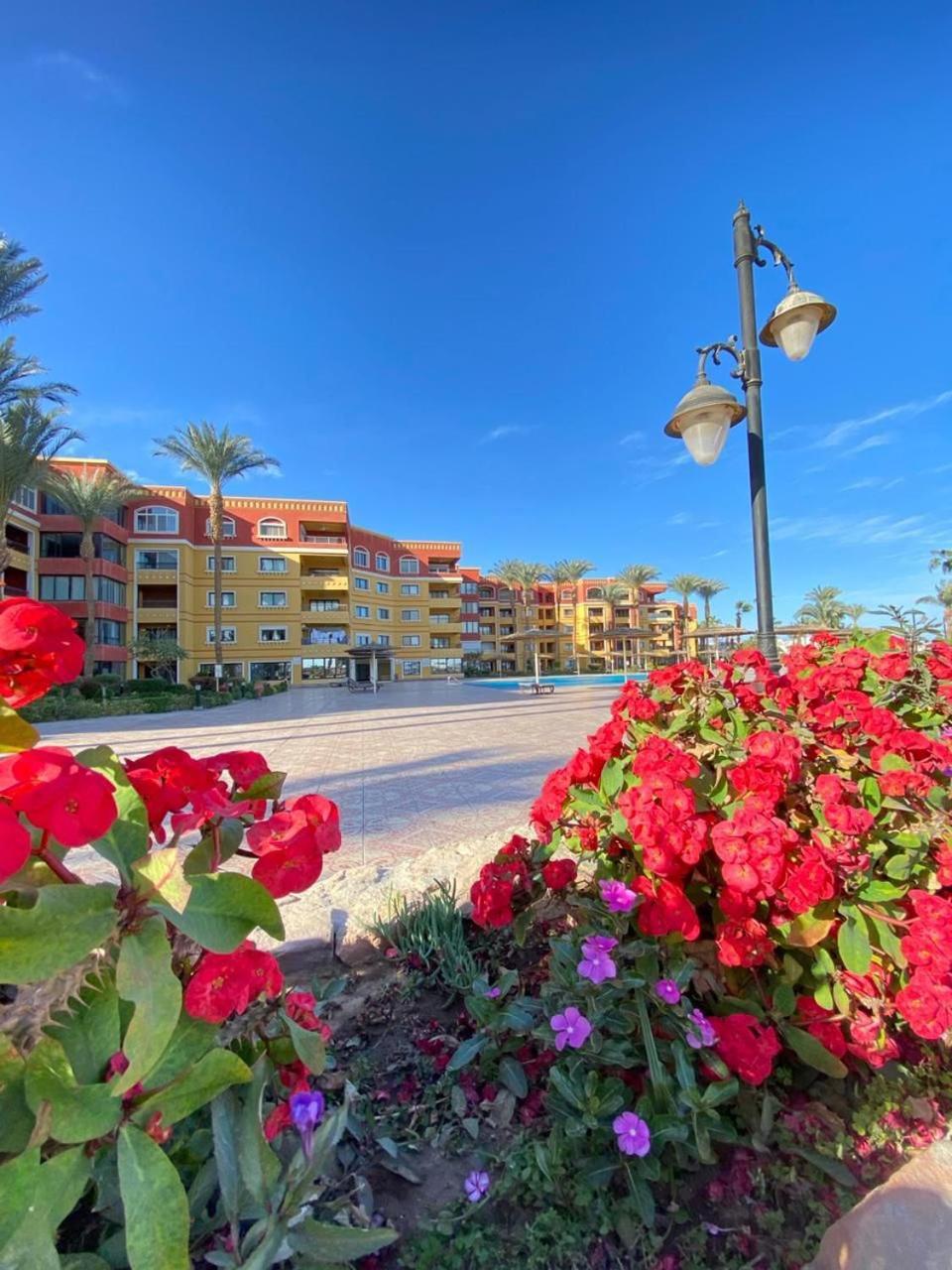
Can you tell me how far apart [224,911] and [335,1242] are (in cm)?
55

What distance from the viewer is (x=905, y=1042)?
1555 mm

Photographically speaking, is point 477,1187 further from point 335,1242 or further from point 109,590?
point 109,590

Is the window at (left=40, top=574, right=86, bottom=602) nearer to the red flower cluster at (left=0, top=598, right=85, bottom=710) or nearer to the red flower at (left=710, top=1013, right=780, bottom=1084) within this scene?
the red flower cluster at (left=0, top=598, right=85, bottom=710)

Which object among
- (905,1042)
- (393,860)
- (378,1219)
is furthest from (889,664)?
(393,860)

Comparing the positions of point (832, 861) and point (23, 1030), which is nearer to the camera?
point (23, 1030)

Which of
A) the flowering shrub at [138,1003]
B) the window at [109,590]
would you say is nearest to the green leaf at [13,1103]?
the flowering shrub at [138,1003]

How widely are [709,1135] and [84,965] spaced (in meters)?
1.28

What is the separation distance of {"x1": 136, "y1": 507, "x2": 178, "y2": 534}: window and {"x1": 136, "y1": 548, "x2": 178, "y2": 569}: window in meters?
1.33

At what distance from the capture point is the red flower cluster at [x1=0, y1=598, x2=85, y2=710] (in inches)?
30.2

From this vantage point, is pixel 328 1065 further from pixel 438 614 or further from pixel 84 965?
pixel 438 614

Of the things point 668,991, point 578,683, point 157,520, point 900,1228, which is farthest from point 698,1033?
point 157,520

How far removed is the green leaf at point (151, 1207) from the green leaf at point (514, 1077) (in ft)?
3.14

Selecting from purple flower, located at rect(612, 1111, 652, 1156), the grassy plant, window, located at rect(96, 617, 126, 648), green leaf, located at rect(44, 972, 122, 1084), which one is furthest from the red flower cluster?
window, located at rect(96, 617, 126, 648)

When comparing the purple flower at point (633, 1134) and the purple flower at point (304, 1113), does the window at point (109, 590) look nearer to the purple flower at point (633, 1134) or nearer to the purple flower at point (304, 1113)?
the purple flower at point (304, 1113)
